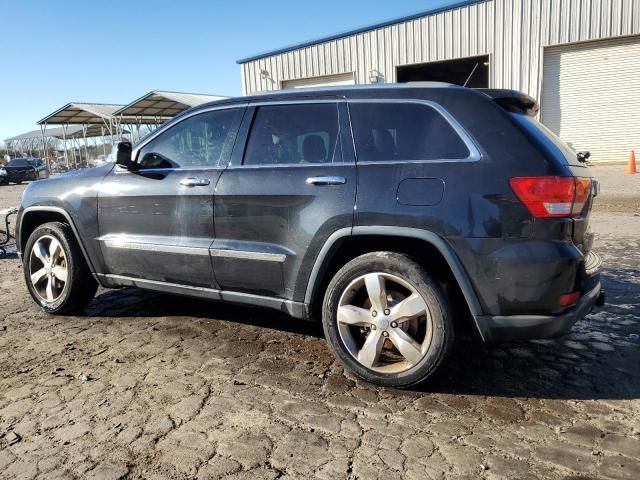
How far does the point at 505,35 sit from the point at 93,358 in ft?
55.8

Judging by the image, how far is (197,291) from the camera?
3945 mm

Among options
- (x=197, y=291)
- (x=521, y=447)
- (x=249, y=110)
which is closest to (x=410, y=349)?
(x=521, y=447)

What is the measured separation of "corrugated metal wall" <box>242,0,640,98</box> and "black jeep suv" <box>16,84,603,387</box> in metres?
15.1

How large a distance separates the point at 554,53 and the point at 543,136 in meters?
16.0

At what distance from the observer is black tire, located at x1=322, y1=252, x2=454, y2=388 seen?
3.00m

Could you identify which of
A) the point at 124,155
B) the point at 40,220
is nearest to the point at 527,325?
the point at 124,155

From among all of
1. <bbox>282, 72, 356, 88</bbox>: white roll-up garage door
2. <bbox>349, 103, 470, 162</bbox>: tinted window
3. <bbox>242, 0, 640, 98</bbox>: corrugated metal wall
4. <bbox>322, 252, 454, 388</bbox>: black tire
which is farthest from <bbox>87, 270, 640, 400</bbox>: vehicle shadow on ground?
<bbox>282, 72, 356, 88</bbox>: white roll-up garage door

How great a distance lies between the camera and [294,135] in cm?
363

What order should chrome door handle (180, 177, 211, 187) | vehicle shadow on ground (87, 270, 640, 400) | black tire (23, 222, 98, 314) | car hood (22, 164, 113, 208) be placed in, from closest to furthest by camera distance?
vehicle shadow on ground (87, 270, 640, 400) < chrome door handle (180, 177, 211, 187) < car hood (22, 164, 113, 208) < black tire (23, 222, 98, 314)

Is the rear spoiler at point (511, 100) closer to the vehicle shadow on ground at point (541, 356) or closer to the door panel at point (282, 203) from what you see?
the door panel at point (282, 203)

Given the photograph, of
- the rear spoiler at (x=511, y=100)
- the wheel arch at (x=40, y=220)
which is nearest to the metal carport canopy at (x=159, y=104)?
the wheel arch at (x=40, y=220)

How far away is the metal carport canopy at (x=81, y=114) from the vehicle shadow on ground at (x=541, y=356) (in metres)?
28.6

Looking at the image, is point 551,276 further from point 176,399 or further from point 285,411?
point 176,399

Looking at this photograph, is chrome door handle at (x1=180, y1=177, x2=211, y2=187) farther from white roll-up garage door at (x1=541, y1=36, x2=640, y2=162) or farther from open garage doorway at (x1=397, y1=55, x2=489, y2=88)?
white roll-up garage door at (x1=541, y1=36, x2=640, y2=162)
